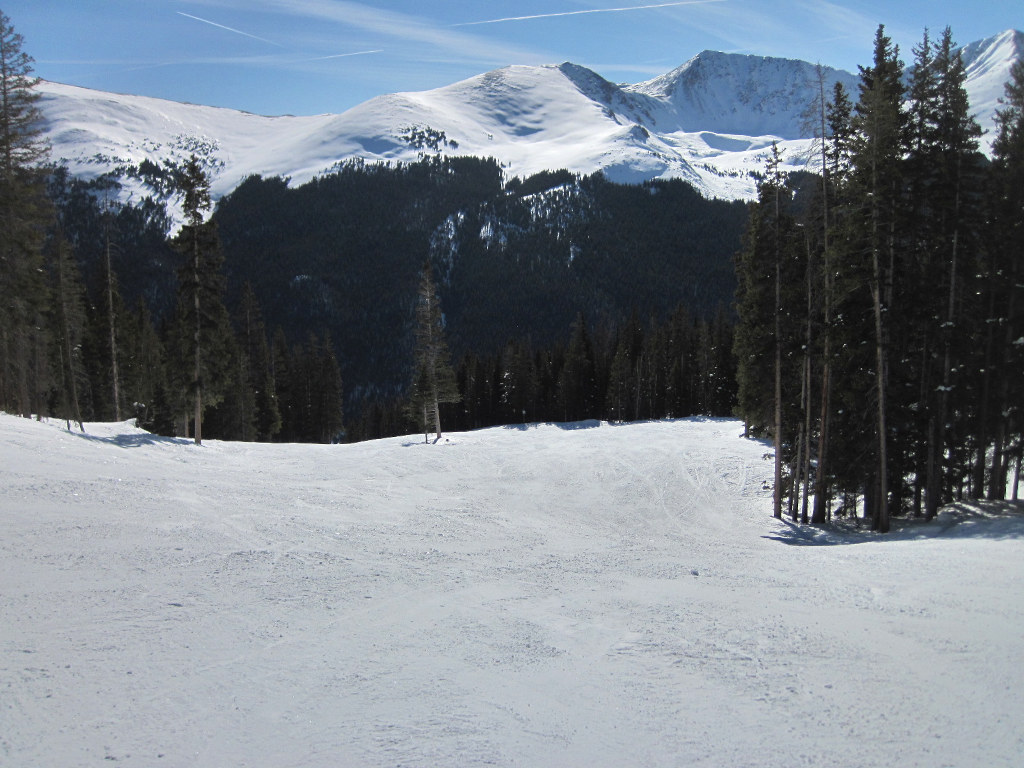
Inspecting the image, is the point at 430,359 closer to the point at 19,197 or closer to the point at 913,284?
the point at 19,197

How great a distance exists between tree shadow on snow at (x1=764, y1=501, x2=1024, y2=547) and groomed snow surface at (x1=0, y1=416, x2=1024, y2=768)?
150mm

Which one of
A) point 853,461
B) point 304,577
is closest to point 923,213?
point 853,461

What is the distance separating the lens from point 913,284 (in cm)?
1744

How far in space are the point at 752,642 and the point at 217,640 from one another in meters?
6.61

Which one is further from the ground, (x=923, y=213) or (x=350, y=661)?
(x=923, y=213)

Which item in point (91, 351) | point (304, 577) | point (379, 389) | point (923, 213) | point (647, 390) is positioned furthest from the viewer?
point (379, 389)

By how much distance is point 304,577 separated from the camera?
1039cm

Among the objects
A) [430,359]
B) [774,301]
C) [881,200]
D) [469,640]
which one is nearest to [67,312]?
[430,359]

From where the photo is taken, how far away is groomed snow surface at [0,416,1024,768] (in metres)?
5.57

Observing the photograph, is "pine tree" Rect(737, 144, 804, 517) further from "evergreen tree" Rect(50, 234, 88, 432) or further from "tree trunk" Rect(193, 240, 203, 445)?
"evergreen tree" Rect(50, 234, 88, 432)

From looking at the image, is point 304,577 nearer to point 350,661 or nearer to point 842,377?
point 350,661

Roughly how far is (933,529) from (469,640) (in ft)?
46.1

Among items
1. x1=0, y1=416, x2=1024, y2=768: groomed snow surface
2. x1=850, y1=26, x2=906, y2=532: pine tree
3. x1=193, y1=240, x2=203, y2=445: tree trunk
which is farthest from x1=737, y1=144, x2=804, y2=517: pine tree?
x1=193, y1=240, x2=203, y2=445: tree trunk

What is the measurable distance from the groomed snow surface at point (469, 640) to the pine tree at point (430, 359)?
25.7m
